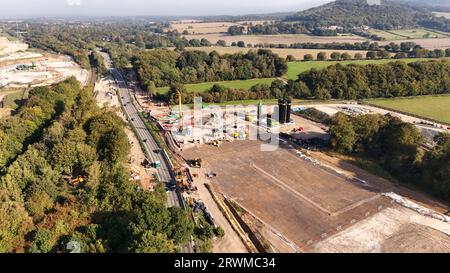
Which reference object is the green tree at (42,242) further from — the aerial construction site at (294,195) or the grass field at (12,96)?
the grass field at (12,96)

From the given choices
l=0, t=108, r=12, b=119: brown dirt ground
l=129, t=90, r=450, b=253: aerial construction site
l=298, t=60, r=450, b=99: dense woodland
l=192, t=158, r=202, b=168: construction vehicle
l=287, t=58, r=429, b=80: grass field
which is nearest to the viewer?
l=129, t=90, r=450, b=253: aerial construction site

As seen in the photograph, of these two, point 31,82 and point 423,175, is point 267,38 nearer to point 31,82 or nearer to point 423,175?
point 31,82

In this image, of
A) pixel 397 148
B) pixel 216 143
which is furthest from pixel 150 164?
pixel 397 148

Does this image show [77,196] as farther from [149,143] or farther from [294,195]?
[294,195]

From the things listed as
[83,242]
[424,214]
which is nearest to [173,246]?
[83,242]

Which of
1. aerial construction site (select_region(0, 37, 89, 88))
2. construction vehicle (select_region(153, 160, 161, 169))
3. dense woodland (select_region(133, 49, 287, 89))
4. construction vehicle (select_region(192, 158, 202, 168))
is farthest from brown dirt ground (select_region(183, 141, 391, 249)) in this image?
aerial construction site (select_region(0, 37, 89, 88))

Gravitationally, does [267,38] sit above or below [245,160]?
above

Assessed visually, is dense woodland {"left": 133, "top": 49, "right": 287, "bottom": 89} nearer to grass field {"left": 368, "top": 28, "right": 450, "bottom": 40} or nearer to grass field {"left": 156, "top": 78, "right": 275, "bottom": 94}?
grass field {"left": 156, "top": 78, "right": 275, "bottom": 94}
